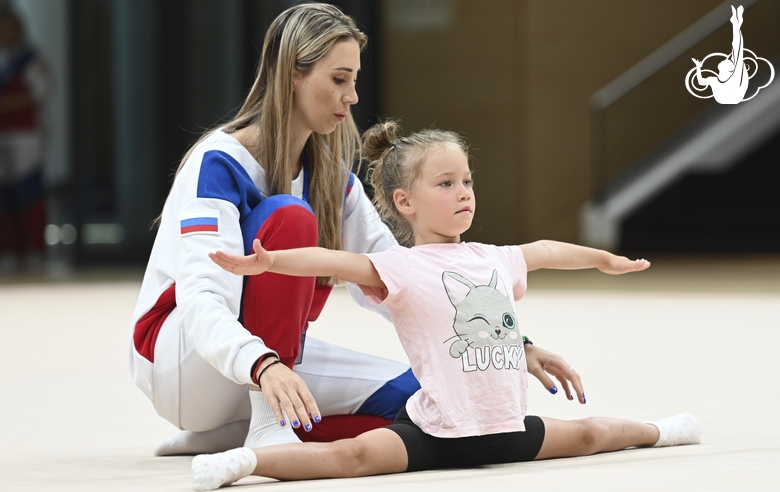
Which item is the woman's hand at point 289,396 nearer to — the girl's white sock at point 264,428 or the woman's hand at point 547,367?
the girl's white sock at point 264,428

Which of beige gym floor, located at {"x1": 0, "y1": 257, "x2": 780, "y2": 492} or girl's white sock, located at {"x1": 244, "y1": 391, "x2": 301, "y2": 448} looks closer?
beige gym floor, located at {"x1": 0, "y1": 257, "x2": 780, "y2": 492}

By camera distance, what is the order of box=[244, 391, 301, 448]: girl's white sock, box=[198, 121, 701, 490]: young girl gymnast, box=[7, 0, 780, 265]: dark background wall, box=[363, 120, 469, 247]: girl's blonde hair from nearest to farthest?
box=[198, 121, 701, 490]: young girl gymnast
box=[244, 391, 301, 448]: girl's white sock
box=[363, 120, 469, 247]: girl's blonde hair
box=[7, 0, 780, 265]: dark background wall

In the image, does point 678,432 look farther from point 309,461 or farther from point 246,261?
point 246,261

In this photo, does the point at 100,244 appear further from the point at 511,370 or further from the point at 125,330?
the point at 511,370

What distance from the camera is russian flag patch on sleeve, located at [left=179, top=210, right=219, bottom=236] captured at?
88.7 inches

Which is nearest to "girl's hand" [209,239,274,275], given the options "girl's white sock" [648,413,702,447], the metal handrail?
"girl's white sock" [648,413,702,447]

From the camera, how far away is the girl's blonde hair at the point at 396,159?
7.68 feet

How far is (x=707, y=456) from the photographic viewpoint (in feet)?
7.54

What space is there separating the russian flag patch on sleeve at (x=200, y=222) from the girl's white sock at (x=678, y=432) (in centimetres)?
100

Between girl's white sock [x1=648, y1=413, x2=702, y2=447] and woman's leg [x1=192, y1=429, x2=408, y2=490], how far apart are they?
2.00ft

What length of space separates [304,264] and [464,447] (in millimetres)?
476

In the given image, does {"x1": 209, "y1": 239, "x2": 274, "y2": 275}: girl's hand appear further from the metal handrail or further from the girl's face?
the metal handrail

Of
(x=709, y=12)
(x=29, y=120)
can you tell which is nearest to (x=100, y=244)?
(x=29, y=120)

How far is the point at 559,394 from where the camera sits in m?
3.37
